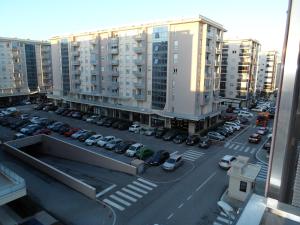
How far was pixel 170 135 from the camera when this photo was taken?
40281 mm

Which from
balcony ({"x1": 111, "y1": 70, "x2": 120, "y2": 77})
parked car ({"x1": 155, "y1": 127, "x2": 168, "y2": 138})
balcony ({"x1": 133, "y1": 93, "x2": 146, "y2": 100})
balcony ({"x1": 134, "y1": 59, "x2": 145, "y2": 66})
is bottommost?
parked car ({"x1": 155, "y1": 127, "x2": 168, "y2": 138})

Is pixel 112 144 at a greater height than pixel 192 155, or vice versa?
pixel 112 144

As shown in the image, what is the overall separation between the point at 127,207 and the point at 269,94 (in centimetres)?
9414

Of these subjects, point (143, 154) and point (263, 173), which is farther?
point (143, 154)

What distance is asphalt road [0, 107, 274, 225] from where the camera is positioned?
1884 cm

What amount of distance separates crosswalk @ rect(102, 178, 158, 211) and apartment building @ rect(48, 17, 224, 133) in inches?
765

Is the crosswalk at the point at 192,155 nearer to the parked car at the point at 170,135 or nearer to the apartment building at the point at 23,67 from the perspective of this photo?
the parked car at the point at 170,135

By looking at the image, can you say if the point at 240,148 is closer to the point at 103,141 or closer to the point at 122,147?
the point at 122,147

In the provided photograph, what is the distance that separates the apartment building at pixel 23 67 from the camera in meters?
71.4

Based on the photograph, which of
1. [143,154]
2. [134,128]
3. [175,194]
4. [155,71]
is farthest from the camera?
[155,71]

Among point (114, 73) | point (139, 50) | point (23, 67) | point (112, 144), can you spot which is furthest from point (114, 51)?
point (23, 67)

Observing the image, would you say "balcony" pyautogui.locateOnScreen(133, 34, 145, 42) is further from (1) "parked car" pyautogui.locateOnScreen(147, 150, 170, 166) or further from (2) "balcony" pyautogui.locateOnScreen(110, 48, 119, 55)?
(1) "parked car" pyautogui.locateOnScreen(147, 150, 170, 166)

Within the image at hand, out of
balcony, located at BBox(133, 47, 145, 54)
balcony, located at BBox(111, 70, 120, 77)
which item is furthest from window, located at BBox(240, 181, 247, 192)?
balcony, located at BBox(111, 70, 120, 77)

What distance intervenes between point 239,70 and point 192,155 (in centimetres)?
4620
